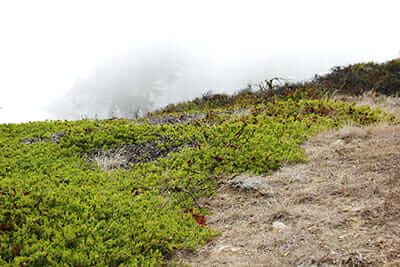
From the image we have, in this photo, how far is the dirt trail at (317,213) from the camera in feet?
11.1

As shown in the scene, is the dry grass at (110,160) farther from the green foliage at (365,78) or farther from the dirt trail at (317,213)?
the green foliage at (365,78)

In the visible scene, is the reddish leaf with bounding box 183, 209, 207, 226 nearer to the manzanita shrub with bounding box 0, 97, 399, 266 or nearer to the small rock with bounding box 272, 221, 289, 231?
the manzanita shrub with bounding box 0, 97, 399, 266

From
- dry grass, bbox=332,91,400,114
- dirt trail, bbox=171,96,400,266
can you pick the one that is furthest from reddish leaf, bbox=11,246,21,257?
dry grass, bbox=332,91,400,114

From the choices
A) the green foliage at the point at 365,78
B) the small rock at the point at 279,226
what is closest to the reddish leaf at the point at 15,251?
the small rock at the point at 279,226

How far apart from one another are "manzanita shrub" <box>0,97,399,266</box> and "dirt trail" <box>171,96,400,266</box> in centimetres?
41

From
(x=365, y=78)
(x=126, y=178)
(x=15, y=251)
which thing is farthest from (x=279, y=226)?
(x=365, y=78)

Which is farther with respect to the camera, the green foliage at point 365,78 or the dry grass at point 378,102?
the green foliage at point 365,78

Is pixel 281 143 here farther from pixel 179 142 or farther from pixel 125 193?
pixel 125 193

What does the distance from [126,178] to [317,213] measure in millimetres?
3770

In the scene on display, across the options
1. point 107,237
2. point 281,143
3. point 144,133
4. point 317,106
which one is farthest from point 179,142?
point 317,106

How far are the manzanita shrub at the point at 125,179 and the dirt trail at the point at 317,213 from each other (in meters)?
0.41

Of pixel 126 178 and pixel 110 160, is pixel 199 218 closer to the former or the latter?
pixel 126 178

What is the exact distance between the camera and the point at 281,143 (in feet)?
25.3

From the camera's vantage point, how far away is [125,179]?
6.27 meters
